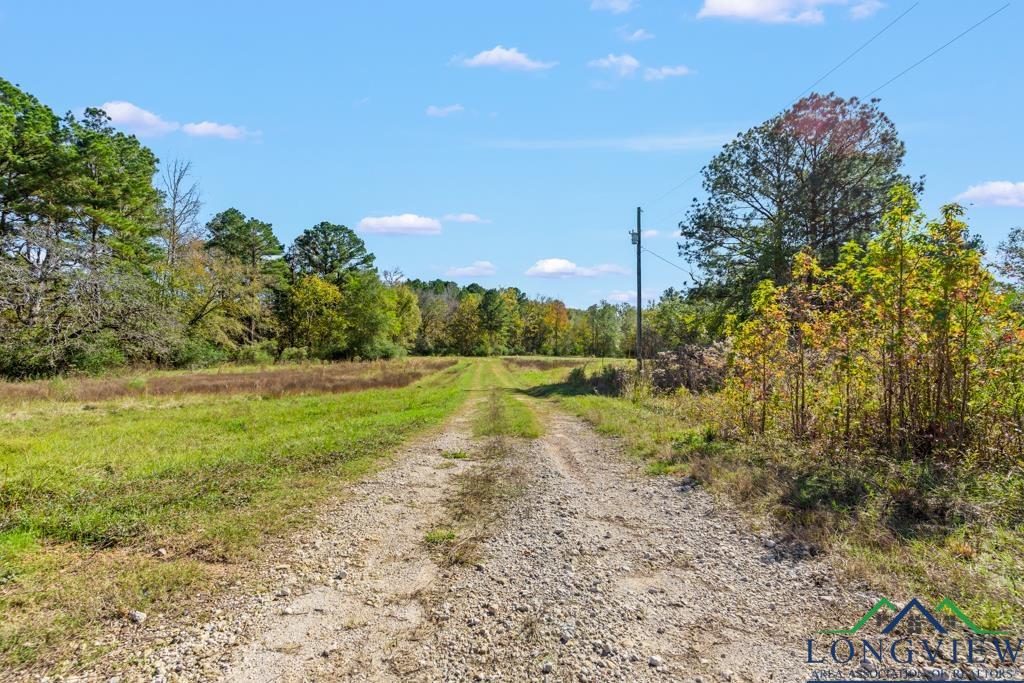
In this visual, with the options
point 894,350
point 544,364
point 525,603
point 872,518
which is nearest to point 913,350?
point 894,350

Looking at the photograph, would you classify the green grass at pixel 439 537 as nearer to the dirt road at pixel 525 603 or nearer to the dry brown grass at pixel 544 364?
the dirt road at pixel 525 603

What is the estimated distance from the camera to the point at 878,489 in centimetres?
583

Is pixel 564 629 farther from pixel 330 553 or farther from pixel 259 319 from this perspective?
pixel 259 319

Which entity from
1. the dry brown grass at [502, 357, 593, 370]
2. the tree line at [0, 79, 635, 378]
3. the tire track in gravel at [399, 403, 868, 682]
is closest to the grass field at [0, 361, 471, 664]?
the tire track in gravel at [399, 403, 868, 682]

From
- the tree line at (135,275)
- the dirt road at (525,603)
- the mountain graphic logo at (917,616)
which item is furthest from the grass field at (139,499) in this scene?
the tree line at (135,275)

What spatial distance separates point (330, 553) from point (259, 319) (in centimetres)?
5368

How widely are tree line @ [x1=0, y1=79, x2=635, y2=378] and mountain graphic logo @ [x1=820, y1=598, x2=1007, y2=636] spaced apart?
32.6 metres

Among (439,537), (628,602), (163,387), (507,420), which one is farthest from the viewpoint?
(163,387)

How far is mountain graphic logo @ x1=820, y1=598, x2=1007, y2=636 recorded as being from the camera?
3457 millimetres

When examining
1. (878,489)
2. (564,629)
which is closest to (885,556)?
(878,489)

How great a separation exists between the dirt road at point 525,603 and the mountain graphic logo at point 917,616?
0.13 meters

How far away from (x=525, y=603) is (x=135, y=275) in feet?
120

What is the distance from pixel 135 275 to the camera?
1239 inches

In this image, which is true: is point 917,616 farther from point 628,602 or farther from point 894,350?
point 894,350
